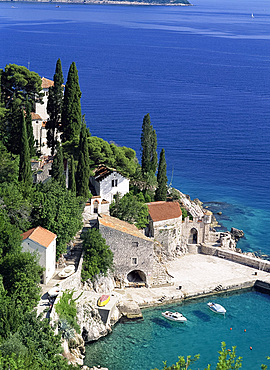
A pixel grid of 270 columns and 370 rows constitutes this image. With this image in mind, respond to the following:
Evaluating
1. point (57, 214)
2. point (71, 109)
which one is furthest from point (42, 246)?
point (71, 109)

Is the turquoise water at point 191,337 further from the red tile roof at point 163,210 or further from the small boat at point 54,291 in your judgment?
the red tile roof at point 163,210

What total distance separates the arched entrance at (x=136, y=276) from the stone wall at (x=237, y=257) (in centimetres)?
905

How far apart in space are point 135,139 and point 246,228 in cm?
3379

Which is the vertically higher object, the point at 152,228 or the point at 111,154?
the point at 111,154

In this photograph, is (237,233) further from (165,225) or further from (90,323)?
(90,323)

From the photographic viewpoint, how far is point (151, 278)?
4809 cm

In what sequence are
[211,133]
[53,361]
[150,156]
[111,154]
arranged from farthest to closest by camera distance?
[211,133] < [150,156] < [111,154] < [53,361]

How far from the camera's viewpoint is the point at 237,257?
2112 inches

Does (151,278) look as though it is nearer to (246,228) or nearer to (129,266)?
(129,266)

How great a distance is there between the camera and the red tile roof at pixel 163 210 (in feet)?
173

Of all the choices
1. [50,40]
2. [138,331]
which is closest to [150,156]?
[138,331]

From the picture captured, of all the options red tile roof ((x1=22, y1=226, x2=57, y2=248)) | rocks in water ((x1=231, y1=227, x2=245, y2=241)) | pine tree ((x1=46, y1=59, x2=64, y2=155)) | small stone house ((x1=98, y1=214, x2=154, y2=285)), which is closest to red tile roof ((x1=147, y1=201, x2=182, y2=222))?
small stone house ((x1=98, y1=214, x2=154, y2=285))

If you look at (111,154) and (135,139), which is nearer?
(111,154)

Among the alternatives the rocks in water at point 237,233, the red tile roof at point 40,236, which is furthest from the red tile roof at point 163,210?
the red tile roof at point 40,236
